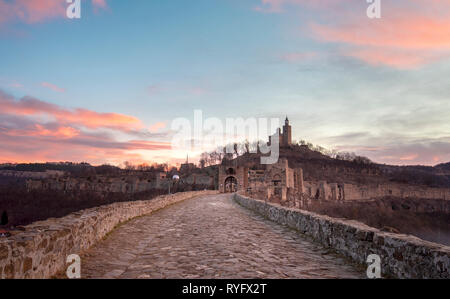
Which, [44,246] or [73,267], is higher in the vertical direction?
[44,246]

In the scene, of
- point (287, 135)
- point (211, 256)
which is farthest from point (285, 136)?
point (211, 256)

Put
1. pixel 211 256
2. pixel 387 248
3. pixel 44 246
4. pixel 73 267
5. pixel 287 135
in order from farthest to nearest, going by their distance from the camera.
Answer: pixel 287 135, pixel 211 256, pixel 73 267, pixel 387 248, pixel 44 246

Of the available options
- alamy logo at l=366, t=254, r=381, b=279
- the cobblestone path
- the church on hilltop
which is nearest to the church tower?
the church on hilltop

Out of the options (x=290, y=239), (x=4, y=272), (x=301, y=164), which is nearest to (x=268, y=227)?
(x=290, y=239)

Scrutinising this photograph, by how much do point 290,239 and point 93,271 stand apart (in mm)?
4526

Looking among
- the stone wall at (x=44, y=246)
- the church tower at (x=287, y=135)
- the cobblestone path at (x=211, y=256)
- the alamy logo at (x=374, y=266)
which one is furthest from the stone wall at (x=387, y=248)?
the church tower at (x=287, y=135)

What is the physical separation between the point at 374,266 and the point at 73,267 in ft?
14.7

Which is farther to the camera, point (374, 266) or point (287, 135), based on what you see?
point (287, 135)

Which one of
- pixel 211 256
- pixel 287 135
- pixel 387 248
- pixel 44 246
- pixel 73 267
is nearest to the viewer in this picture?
pixel 44 246

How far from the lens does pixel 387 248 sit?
4203 mm

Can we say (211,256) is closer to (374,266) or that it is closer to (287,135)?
(374,266)

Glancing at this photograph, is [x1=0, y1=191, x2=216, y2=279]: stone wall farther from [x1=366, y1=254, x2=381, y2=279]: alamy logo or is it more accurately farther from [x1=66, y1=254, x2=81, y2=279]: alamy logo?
[x1=366, y1=254, x2=381, y2=279]: alamy logo

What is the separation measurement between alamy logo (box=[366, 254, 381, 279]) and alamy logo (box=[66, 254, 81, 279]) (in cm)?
417
